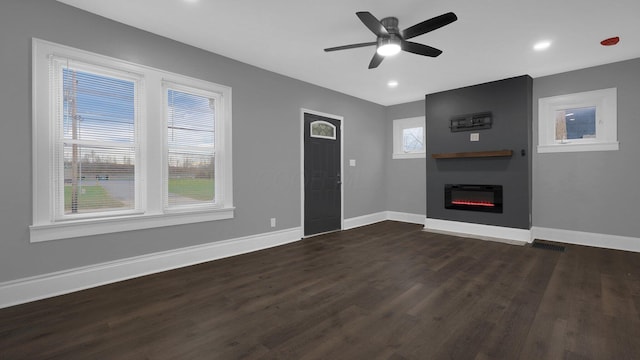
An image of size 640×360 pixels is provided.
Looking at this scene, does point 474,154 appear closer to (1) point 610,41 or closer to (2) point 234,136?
(1) point 610,41

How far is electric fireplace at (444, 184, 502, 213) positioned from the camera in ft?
16.4

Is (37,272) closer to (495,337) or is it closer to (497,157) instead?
(495,337)

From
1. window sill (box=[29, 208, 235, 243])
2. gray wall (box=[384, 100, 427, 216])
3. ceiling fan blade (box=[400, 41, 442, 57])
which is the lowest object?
window sill (box=[29, 208, 235, 243])

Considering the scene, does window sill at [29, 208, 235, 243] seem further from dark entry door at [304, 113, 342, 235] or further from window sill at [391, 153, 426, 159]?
window sill at [391, 153, 426, 159]

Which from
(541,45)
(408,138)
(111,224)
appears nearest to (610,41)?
(541,45)

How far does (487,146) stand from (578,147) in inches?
49.4

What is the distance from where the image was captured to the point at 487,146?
5094 millimetres

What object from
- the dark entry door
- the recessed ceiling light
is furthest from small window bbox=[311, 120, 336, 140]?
the recessed ceiling light

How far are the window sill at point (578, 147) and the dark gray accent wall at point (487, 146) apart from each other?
33cm

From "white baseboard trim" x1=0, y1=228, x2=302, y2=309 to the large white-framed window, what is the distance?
37cm

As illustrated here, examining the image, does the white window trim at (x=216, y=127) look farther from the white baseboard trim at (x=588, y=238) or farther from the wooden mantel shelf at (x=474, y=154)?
the white baseboard trim at (x=588, y=238)

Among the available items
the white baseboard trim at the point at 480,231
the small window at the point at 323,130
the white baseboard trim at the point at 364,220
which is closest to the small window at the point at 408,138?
the white baseboard trim at the point at 364,220

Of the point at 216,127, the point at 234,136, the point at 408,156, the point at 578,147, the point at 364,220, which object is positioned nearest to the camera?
the point at 216,127

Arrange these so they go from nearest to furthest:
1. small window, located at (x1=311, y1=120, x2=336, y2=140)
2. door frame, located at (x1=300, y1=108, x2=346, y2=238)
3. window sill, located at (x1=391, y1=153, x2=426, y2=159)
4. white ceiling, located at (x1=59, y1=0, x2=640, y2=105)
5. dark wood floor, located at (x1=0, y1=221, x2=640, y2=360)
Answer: dark wood floor, located at (x1=0, y1=221, x2=640, y2=360) < white ceiling, located at (x1=59, y1=0, x2=640, y2=105) < door frame, located at (x1=300, y1=108, x2=346, y2=238) < small window, located at (x1=311, y1=120, x2=336, y2=140) < window sill, located at (x1=391, y1=153, x2=426, y2=159)
